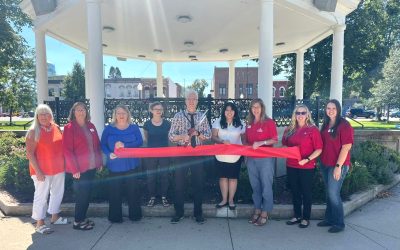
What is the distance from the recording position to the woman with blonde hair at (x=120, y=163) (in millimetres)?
4672

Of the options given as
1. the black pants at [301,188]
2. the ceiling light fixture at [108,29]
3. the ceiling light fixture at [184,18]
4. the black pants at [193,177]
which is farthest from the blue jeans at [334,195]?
the ceiling light fixture at [108,29]

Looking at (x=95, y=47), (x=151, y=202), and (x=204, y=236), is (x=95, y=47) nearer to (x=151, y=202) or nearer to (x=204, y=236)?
(x=151, y=202)

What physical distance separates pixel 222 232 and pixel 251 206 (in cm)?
82

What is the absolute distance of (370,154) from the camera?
7906mm

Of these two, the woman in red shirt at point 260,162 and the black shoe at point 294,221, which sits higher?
the woman in red shirt at point 260,162

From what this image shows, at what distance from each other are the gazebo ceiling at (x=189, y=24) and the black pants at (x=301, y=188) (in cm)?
420

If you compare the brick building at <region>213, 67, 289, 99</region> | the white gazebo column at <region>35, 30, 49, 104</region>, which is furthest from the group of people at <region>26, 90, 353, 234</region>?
the brick building at <region>213, 67, 289, 99</region>

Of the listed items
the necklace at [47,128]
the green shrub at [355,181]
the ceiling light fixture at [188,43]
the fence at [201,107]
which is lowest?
the green shrub at [355,181]

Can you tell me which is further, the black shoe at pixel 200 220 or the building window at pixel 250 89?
the building window at pixel 250 89

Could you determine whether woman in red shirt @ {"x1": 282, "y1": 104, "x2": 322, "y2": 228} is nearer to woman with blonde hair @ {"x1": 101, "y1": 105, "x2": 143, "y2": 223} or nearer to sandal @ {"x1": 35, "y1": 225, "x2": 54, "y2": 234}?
woman with blonde hair @ {"x1": 101, "y1": 105, "x2": 143, "y2": 223}

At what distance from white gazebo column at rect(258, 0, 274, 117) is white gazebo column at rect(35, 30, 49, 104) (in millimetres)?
6588

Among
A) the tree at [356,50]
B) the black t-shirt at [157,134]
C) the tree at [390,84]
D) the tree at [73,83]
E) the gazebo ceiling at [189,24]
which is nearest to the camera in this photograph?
the black t-shirt at [157,134]

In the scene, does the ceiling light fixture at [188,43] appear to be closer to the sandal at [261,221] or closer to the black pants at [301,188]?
the black pants at [301,188]

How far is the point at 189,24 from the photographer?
923 cm
